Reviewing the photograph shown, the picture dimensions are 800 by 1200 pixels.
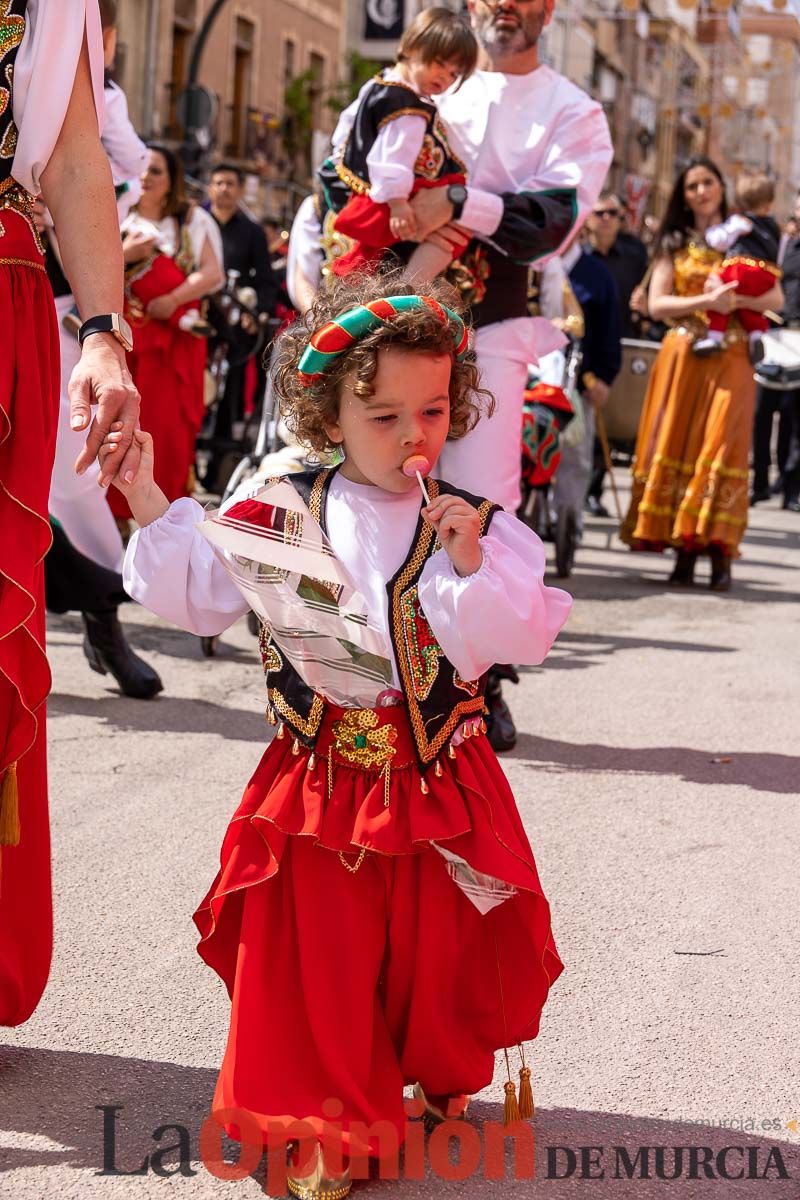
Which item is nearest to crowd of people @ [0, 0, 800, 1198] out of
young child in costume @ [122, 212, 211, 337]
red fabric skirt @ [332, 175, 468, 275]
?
red fabric skirt @ [332, 175, 468, 275]

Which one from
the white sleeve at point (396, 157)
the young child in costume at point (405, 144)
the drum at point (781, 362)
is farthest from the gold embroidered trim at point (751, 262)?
the drum at point (781, 362)

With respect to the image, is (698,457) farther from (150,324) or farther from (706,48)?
(706,48)

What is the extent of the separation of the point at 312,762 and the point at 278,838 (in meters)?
0.14

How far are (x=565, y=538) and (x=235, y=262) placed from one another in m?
3.61

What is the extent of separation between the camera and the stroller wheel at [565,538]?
9531 millimetres

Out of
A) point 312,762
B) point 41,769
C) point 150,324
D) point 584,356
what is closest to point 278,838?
point 312,762

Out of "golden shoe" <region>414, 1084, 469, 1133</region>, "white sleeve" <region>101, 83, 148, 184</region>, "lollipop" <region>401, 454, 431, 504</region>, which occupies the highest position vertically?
"white sleeve" <region>101, 83, 148, 184</region>

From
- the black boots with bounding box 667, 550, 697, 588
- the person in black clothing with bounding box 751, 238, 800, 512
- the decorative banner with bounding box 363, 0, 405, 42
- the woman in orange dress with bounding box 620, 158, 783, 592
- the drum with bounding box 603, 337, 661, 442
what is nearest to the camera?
the woman in orange dress with bounding box 620, 158, 783, 592

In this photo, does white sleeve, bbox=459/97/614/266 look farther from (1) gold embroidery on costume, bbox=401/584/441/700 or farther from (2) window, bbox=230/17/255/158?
(2) window, bbox=230/17/255/158

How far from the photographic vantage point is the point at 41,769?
313 centimetres

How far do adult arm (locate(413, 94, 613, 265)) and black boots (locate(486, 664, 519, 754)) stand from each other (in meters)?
1.27

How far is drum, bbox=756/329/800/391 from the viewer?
1416cm

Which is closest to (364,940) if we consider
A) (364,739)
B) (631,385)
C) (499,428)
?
(364,739)

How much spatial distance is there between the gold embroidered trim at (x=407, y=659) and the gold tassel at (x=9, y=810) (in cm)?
69
